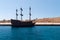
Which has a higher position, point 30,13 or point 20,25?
point 30,13

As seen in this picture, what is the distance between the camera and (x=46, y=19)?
16575 cm

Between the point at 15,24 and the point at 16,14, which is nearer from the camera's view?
the point at 15,24

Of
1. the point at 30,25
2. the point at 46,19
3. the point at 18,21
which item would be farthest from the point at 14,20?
the point at 46,19

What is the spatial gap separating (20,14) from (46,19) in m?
62.6

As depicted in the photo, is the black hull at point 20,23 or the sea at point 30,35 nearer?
the sea at point 30,35

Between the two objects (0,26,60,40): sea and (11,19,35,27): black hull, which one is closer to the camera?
(0,26,60,40): sea

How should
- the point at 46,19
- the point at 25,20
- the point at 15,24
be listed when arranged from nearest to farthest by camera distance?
1. the point at 15,24
2. the point at 25,20
3. the point at 46,19

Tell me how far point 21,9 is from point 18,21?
7714 millimetres

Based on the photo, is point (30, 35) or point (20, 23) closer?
point (30, 35)

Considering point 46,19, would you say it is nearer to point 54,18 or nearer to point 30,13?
point 54,18

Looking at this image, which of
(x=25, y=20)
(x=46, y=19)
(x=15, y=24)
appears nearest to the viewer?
(x=15, y=24)

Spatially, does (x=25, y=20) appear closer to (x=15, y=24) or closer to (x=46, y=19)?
(x=15, y=24)

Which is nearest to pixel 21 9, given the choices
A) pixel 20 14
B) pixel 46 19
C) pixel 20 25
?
pixel 20 14

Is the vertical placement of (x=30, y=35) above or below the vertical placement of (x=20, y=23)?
below
